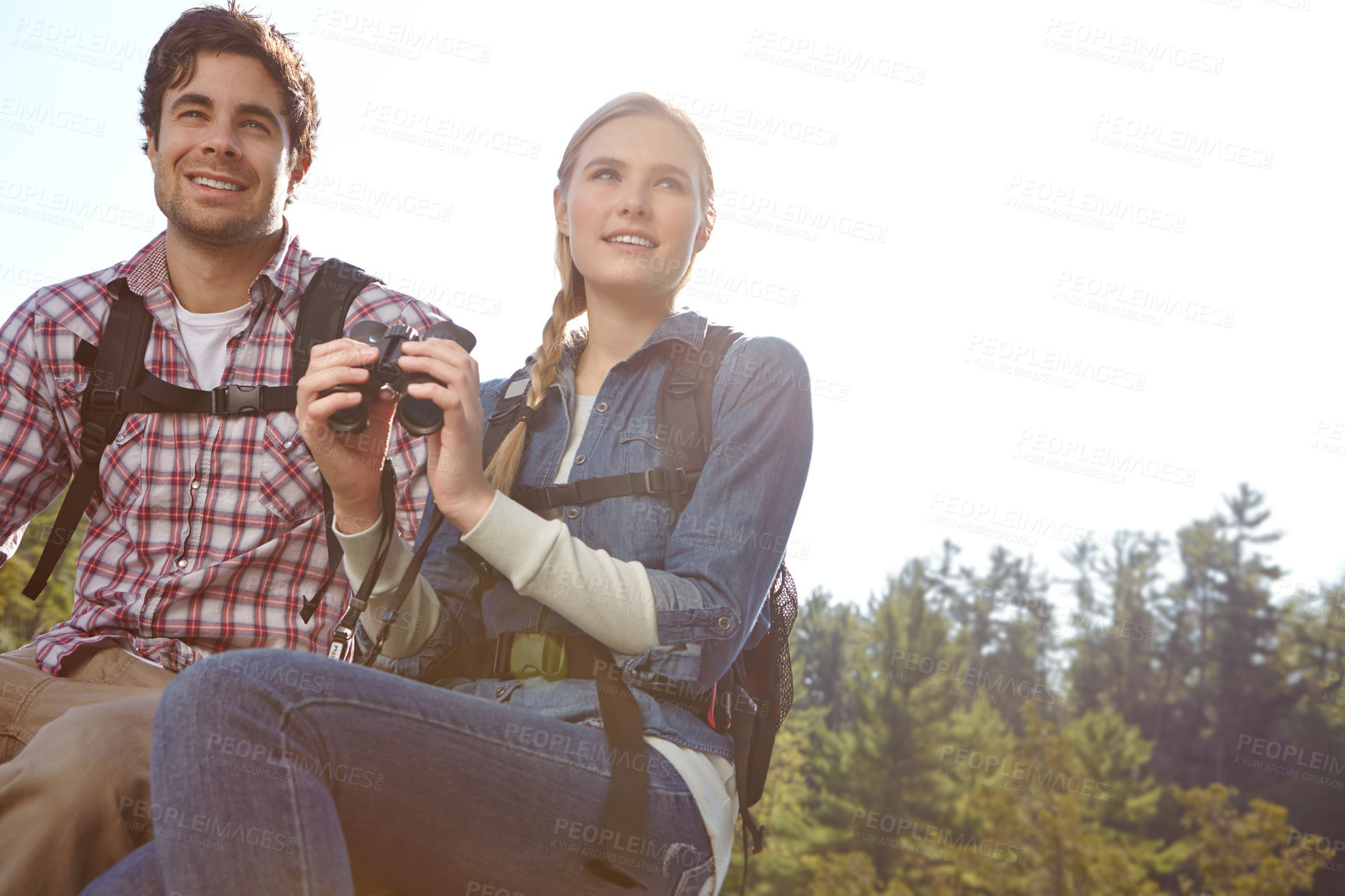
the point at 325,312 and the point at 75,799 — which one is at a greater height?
the point at 325,312

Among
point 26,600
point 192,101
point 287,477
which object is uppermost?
point 192,101

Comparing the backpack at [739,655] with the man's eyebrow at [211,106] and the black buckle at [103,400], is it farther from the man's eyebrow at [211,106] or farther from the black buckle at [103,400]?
the man's eyebrow at [211,106]

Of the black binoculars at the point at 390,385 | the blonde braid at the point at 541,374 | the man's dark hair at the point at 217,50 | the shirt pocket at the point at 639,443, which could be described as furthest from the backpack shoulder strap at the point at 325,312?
the shirt pocket at the point at 639,443

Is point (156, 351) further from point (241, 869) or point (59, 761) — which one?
point (241, 869)

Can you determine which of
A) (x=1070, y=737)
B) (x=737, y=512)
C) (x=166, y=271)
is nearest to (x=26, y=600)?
(x=166, y=271)

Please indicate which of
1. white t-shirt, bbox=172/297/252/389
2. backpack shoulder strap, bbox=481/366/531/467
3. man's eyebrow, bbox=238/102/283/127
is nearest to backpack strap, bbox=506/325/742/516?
backpack shoulder strap, bbox=481/366/531/467

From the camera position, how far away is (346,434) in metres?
2.35

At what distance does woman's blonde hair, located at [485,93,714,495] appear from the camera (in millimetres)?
2703

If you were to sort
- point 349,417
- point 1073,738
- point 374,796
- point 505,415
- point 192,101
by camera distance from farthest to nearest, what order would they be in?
point 1073,738 → point 192,101 → point 505,415 → point 349,417 → point 374,796

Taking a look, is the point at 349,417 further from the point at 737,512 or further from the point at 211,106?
the point at 211,106

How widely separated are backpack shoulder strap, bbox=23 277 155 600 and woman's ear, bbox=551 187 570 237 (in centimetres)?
Result: 135

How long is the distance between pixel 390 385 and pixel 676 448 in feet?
2.23

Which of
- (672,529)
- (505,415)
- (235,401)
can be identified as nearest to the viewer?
(672,529)

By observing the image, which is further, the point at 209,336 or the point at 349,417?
the point at 209,336
